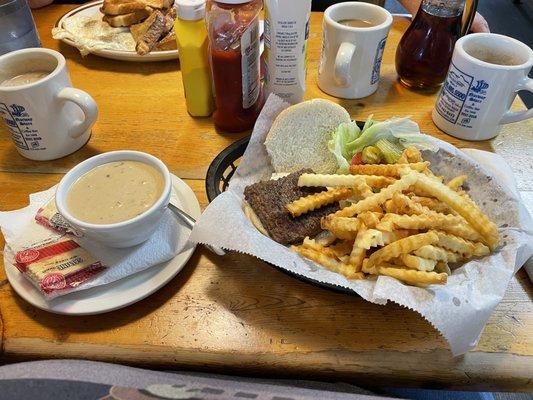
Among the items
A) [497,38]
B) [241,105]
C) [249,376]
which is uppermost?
[497,38]

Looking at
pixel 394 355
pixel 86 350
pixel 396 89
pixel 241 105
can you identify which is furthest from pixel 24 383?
pixel 396 89

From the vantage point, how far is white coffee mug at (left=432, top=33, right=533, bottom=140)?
1.05m

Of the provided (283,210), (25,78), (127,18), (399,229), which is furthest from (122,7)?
(399,229)

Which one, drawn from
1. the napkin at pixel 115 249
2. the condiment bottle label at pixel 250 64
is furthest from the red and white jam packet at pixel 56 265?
the condiment bottle label at pixel 250 64

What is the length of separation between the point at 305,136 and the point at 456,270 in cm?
45

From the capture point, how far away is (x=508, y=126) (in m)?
1.22

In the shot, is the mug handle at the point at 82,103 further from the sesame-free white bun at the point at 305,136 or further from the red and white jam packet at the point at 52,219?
the sesame-free white bun at the point at 305,136

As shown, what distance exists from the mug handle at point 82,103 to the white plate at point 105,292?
0.38 metres

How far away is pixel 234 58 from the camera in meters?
1.04

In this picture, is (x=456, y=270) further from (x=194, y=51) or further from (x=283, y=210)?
(x=194, y=51)

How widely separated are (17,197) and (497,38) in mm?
1210

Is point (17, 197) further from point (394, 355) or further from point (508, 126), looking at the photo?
point (508, 126)

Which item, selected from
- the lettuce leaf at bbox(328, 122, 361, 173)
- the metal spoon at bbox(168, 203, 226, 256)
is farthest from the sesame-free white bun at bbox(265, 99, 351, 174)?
the metal spoon at bbox(168, 203, 226, 256)

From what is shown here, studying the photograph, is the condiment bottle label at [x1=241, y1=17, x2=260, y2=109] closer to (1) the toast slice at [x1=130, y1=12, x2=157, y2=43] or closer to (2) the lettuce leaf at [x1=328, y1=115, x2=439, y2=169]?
(2) the lettuce leaf at [x1=328, y1=115, x2=439, y2=169]
